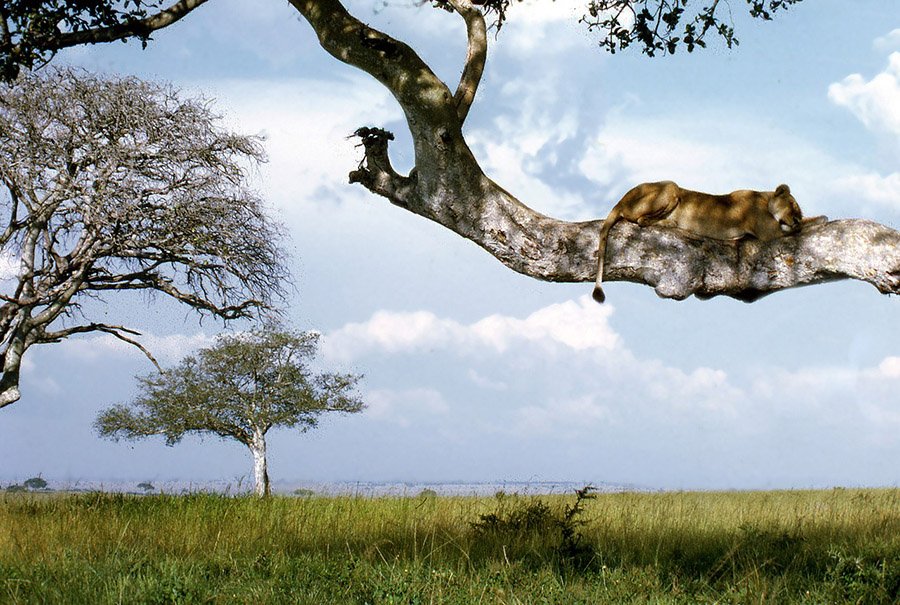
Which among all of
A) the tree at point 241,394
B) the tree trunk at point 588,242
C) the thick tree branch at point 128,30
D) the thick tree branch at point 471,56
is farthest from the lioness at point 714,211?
the tree at point 241,394

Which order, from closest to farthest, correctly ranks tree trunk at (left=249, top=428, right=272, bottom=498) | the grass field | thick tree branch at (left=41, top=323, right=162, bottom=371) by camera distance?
1. the grass field
2. thick tree branch at (left=41, top=323, right=162, bottom=371)
3. tree trunk at (left=249, top=428, right=272, bottom=498)

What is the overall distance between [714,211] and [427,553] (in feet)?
13.1

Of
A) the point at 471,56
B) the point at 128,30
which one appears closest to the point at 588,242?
the point at 471,56

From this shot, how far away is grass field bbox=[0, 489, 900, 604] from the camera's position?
588cm

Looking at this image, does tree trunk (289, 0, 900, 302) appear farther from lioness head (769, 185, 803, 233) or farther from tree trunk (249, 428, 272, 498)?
tree trunk (249, 428, 272, 498)

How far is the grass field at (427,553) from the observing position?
588 centimetres

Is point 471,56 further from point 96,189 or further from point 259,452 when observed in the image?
point 259,452

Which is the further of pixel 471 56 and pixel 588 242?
pixel 471 56

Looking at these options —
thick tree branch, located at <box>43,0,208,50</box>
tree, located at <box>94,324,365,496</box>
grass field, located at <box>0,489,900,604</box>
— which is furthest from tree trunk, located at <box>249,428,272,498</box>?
thick tree branch, located at <box>43,0,208,50</box>

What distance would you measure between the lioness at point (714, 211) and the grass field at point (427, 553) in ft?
8.63

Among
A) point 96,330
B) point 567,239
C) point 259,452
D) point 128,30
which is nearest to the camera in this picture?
point 567,239

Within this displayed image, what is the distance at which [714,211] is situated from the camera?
7.33 metres

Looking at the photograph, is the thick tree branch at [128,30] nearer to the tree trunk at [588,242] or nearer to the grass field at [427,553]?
the tree trunk at [588,242]

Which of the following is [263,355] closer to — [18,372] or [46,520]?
[18,372]
